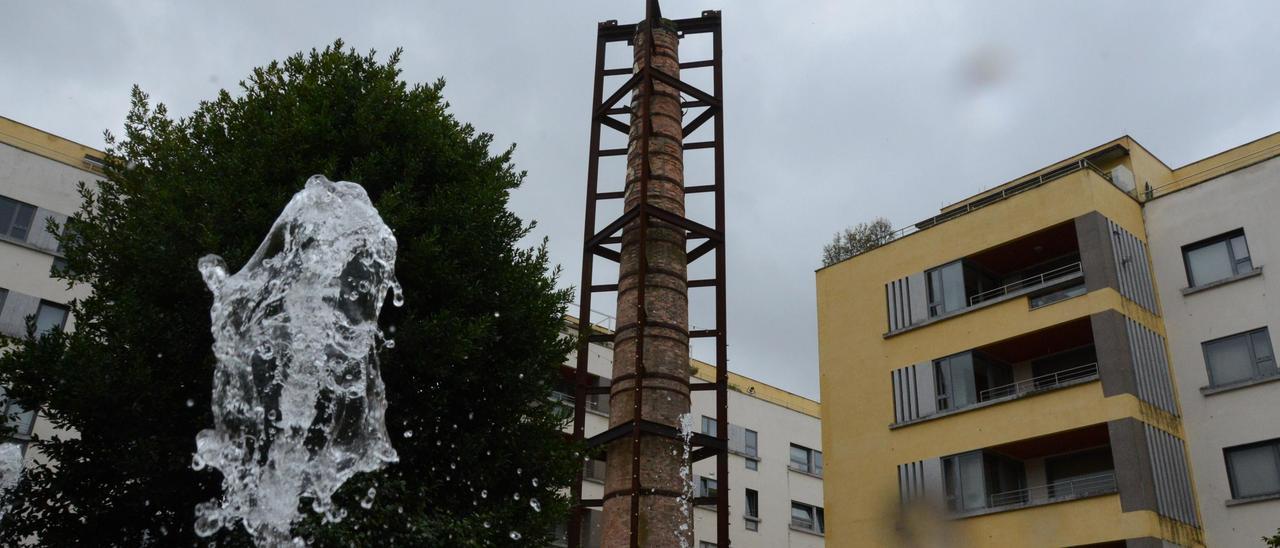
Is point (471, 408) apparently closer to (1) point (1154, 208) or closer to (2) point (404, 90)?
(2) point (404, 90)

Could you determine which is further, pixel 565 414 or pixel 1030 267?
pixel 1030 267

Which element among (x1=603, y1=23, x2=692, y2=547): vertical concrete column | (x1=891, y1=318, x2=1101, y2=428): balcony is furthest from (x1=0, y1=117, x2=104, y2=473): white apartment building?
(x1=891, y1=318, x2=1101, y2=428): balcony

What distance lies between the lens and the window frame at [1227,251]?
78.9 ft

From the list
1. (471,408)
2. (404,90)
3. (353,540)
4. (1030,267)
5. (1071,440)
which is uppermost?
(1030,267)

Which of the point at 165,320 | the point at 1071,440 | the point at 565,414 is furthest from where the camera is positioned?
the point at 1071,440

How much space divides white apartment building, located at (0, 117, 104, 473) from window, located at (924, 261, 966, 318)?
67.0 ft

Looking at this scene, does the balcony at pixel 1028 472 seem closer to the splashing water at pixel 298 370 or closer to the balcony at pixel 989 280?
the balcony at pixel 989 280

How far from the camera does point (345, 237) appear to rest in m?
11.4

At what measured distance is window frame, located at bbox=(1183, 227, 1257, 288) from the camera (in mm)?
24050

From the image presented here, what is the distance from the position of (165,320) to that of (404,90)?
4505 mm

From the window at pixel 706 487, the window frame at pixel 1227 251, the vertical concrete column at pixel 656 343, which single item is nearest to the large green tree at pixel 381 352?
the vertical concrete column at pixel 656 343

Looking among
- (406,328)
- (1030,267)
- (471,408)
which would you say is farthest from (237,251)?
(1030,267)

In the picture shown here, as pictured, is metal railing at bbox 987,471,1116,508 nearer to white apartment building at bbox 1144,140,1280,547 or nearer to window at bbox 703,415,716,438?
white apartment building at bbox 1144,140,1280,547

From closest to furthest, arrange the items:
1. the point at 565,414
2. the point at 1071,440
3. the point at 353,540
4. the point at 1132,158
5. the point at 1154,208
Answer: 1. the point at 353,540
2. the point at 565,414
3. the point at 1071,440
4. the point at 1154,208
5. the point at 1132,158
